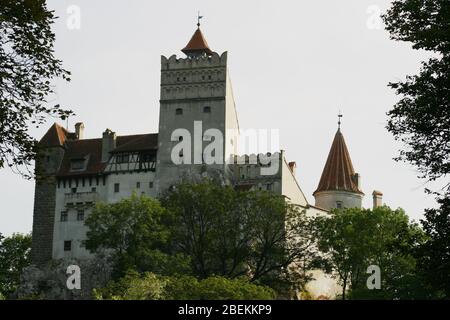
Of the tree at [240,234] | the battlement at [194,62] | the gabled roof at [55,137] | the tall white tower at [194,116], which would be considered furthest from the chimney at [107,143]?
the tree at [240,234]

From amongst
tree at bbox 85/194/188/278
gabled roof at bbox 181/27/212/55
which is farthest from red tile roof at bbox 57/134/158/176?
tree at bbox 85/194/188/278

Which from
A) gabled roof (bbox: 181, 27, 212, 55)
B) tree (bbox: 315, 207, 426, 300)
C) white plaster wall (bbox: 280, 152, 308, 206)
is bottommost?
tree (bbox: 315, 207, 426, 300)

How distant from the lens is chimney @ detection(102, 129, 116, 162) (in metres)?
95.3

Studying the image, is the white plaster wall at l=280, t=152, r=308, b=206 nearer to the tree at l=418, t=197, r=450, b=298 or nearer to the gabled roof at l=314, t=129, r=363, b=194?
the gabled roof at l=314, t=129, r=363, b=194

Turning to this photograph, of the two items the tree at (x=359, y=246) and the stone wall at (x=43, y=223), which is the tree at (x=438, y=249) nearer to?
the tree at (x=359, y=246)

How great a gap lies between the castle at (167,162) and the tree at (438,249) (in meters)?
56.4

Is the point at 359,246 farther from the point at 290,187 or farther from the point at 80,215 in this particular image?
the point at 80,215

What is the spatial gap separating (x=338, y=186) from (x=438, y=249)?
73.3m

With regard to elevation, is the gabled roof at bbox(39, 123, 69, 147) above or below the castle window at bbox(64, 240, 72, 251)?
above

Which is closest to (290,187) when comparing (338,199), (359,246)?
(359,246)

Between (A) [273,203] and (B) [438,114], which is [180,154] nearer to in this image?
(A) [273,203]

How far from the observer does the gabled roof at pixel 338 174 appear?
105062 millimetres

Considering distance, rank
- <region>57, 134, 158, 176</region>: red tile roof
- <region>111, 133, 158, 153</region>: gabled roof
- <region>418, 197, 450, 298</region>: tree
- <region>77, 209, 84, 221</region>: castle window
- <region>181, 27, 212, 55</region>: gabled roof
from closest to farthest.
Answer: <region>418, 197, 450, 298</region>: tree < <region>77, 209, 84, 221</region>: castle window < <region>111, 133, 158, 153</region>: gabled roof < <region>57, 134, 158, 176</region>: red tile roof < <region>181, 27, 212, 55</region>: gabled roof
